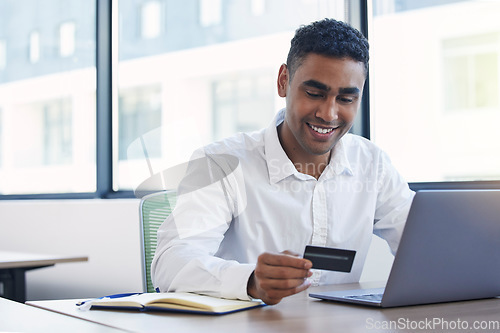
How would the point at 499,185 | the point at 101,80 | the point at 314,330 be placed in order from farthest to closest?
the point at 101,80
the point at 499,185
the point at 314,330

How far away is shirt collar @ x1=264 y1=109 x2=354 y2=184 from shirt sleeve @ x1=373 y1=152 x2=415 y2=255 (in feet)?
0.45

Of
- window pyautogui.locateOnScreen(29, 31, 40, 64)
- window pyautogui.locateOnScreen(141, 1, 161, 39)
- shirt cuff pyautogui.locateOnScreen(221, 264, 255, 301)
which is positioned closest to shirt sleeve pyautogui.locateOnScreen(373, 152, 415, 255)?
shirt cuff pyautogui.locateOnScreen(221, 264, 255, 301)

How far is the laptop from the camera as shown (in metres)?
1.09

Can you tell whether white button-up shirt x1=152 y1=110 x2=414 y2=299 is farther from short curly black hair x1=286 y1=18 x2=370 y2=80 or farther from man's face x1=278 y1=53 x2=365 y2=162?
short curly black hair x1=286 y1=18 x2=370 y2=80

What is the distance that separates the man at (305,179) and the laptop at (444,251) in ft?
1.39

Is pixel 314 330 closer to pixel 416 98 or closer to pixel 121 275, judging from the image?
pixel 416 98

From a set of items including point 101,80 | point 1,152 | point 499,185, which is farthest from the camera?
point 1,152

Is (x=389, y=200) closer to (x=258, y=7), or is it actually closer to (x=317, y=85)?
(x=317, y=85)

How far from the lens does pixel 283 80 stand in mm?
1864

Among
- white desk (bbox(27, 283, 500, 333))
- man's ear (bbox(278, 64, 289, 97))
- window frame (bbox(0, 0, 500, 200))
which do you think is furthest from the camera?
window frame (bbox(0, 0, 500, 200))

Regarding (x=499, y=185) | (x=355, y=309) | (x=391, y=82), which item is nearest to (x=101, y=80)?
(x=391, y=82)

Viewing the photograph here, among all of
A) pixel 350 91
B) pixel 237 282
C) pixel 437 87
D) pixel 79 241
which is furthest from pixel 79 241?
pixel 237 282

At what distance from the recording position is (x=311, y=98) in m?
1.71

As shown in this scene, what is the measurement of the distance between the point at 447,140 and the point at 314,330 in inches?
80.0
